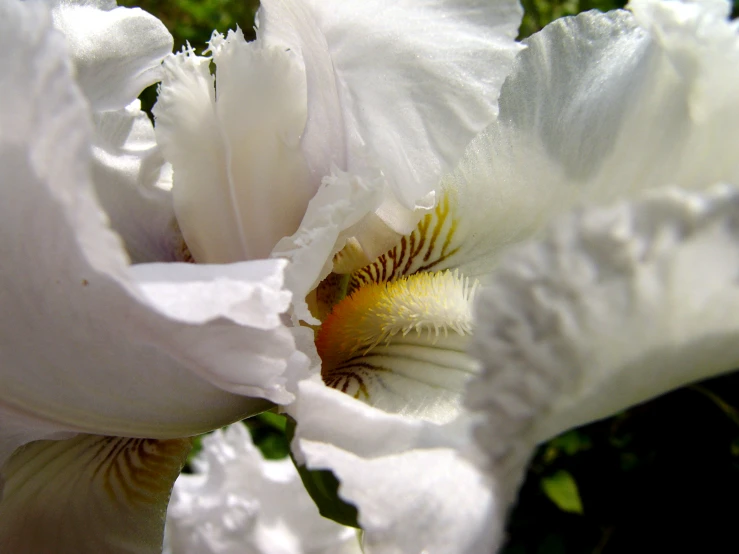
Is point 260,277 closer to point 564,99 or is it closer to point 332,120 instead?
point 332,120

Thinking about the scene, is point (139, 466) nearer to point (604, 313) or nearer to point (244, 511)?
point (244, 511)

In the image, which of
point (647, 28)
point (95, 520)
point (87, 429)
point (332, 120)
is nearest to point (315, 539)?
point (95, 520)

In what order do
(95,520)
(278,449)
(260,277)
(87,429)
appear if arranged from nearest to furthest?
(260,277) → (87,429) → (95,520) → (278,449)

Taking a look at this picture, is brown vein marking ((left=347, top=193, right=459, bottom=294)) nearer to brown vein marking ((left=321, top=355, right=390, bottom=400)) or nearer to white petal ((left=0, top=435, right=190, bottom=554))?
brown vein marking ((left=321, top=355, right=390, bottom=400))

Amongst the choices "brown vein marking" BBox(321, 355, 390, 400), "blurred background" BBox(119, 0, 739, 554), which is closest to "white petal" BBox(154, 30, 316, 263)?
"brown vein marking" BBox(321, 355, 390, 400)

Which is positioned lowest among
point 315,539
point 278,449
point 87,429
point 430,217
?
point 278,449

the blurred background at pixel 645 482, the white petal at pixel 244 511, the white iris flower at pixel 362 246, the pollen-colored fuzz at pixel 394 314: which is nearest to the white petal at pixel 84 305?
the white iris flower at pixel 362 246
